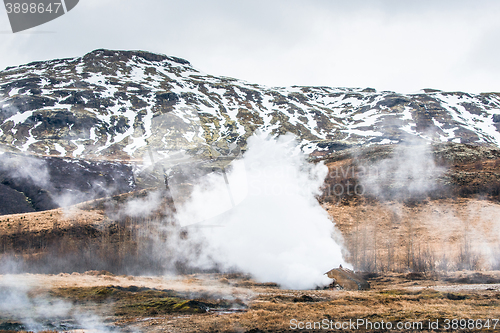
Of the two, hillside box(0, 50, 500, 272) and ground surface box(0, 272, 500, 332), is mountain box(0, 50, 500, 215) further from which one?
ground surface box(0, 272, 500, 332)

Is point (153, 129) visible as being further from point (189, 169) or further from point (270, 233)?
point (270, 233)

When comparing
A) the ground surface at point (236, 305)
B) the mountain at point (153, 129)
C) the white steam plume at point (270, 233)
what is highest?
the mountain at point (153, 129)

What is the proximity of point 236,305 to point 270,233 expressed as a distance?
11652mm

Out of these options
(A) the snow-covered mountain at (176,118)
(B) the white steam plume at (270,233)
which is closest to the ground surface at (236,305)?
(B) the white steam plume at (270,233)

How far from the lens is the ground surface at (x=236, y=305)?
17.4m

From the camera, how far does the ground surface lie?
57.2 ft

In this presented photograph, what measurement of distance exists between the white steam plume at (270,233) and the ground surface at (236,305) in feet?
7.80

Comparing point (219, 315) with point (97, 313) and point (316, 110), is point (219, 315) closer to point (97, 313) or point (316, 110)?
point (97, 313)

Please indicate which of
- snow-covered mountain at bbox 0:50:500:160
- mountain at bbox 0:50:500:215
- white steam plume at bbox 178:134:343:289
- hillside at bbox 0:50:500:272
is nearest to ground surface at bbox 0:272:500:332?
white steam plume at bbox 178:134:343:289

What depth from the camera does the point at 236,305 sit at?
21.6 metres

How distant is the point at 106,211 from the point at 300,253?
3349cm

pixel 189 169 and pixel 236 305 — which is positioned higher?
pixel 189 169

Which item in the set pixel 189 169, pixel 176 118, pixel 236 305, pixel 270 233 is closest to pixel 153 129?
pixel 176 118

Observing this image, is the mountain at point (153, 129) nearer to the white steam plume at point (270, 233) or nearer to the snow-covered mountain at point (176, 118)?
the snow-covered mountain at point (176, 118)
